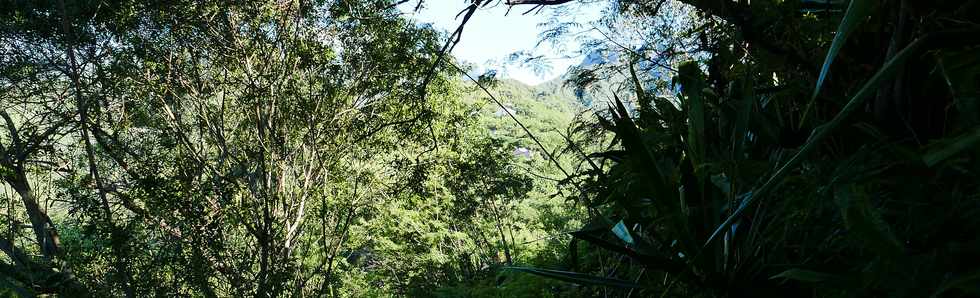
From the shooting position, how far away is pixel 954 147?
0.45 meters

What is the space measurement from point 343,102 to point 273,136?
2.78ft

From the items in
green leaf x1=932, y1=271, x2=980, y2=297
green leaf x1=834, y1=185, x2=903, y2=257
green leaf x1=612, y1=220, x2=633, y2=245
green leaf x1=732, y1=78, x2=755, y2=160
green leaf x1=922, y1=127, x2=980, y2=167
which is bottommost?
green leaf x1=932, y1=271, x2=980, y2=297

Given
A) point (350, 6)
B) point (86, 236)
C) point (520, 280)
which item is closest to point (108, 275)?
point (86, 236)

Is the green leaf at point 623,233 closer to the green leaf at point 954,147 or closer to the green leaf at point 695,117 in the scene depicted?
the green leaf at point 695,117

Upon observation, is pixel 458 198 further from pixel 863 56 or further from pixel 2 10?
pixel 863 56

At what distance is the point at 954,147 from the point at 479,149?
29.3 feet

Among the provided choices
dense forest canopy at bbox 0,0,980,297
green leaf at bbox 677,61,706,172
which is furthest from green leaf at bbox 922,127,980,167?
green leaf at bbox 677,61,706,172

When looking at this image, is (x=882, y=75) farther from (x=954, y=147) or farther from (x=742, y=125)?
(x=742, y=125)

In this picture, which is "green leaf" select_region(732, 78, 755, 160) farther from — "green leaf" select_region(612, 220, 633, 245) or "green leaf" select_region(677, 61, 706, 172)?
"green leaf" select_region(612, 220, 633, 245)

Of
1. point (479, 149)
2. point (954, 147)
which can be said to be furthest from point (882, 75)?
point (479, 149)

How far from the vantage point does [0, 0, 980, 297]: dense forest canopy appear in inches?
24.8

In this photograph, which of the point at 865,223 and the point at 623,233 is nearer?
the point at 865,223

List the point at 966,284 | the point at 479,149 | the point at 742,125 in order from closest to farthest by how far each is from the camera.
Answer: the point at 966,284
the point at 742,125
the point at 479,149

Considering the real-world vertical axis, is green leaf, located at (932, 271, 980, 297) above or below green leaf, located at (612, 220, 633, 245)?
below
